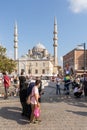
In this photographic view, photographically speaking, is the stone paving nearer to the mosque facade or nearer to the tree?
the tree

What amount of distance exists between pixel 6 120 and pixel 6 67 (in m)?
52.4

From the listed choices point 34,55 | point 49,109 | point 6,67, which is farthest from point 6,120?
point 34,55

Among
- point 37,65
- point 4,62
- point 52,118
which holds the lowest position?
point 52,118

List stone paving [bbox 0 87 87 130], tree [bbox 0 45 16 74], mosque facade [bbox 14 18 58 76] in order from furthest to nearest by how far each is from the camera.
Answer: mosque facade [bbox 14 18 58 76], tree [bbox 0 45 16 74], stone paving [bbox 0 87 87 130]

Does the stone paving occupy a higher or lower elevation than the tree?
lower

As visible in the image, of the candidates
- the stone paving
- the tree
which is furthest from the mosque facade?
the stone paving

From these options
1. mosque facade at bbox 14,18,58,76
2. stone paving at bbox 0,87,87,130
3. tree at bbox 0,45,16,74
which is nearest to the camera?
stone paving at bbox 0,87,87,130

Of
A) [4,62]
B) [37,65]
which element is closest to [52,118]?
[4,62]

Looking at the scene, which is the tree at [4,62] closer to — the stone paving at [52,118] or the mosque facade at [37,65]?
the stone paving at [52,118]

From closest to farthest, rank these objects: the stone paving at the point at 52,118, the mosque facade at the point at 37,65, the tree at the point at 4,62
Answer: the stone paving at the point at 52,118, the tree at the point at 4,62, the mosque facade at the point at 37,65

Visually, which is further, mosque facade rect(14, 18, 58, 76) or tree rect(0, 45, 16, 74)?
mosque facade rect(14, 18, 58, 76)

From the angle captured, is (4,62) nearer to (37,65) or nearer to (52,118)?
(52,118)

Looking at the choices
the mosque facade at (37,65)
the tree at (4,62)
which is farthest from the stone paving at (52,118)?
the mosque facade at (37,65)

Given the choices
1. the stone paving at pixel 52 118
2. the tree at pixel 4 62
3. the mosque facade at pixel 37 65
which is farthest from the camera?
the mosque facade at pixel 37 65
